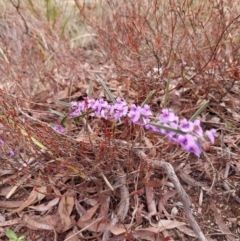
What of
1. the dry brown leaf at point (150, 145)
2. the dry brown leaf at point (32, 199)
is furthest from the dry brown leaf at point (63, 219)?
the dry brown leaf at point (150, 145)

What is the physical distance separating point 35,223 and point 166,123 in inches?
34.5

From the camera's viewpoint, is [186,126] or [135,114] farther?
[135,114]

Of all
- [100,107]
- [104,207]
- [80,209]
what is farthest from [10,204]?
[100,107]

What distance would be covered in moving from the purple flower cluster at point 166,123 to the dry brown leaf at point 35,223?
1.80 ft

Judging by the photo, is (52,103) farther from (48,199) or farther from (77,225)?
(77,225)

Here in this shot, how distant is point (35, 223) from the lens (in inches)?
→ 68.6

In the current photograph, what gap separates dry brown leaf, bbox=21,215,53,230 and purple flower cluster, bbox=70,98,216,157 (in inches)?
21.6

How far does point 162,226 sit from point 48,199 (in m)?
0.60

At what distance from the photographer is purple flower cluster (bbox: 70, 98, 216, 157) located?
1141 mm

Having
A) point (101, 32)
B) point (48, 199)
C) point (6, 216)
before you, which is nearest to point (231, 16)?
point (101, 32)

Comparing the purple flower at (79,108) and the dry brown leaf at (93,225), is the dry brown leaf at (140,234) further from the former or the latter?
the purple flower at (79,108)

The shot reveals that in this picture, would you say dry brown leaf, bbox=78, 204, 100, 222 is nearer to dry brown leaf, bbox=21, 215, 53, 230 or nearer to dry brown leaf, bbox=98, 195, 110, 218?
dry brown leaf, bbox=98, 195, 110, 218

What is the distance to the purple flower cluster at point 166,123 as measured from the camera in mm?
1141

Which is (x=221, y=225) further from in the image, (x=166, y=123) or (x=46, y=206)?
(x=46, y=206)
